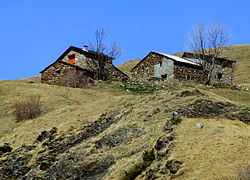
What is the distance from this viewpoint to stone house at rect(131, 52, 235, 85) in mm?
56188

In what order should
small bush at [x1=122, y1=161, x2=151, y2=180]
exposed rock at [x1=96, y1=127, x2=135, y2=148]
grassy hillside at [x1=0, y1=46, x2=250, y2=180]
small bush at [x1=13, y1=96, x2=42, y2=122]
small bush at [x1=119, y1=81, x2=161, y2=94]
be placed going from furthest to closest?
small bush at [x1=119, y1=81, x2=161, y2=94] < small bush at [x1=13, y1=96, x2=42, y2=122] < exposed rock at [x1=96, y1=127, x2=135, y2=148] < small bush at [x1=122, y1=161, x2=151, y2=180] < grassy hillside at [x1=0, y1=46, x2=250, y2=180]

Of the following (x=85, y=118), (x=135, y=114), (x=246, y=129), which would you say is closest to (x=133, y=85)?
(x=85, y=118)

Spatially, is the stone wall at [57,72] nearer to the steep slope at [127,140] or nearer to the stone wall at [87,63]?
the stone wall at [87,63]

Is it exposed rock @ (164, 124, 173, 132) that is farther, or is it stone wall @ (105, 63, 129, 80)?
stone wall @ (105, 63, 129, 80)

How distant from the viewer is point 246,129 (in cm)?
1938

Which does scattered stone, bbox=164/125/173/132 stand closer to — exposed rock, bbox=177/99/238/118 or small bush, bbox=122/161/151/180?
exposed rock, bbox=177/99/238/118

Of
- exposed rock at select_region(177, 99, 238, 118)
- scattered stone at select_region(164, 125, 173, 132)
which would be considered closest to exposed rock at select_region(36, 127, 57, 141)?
exposed rock at select_region(177, 99, 238, 118)

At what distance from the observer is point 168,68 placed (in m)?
56.6

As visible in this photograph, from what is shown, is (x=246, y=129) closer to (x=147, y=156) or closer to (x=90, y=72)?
(x=147, y=156)

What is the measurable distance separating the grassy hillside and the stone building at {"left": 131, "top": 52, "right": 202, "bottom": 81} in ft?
83.0

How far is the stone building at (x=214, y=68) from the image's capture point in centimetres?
5775

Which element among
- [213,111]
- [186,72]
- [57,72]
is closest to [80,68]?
[57,72]

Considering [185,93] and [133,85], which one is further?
[133,85]

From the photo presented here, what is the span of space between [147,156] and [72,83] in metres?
35.0
